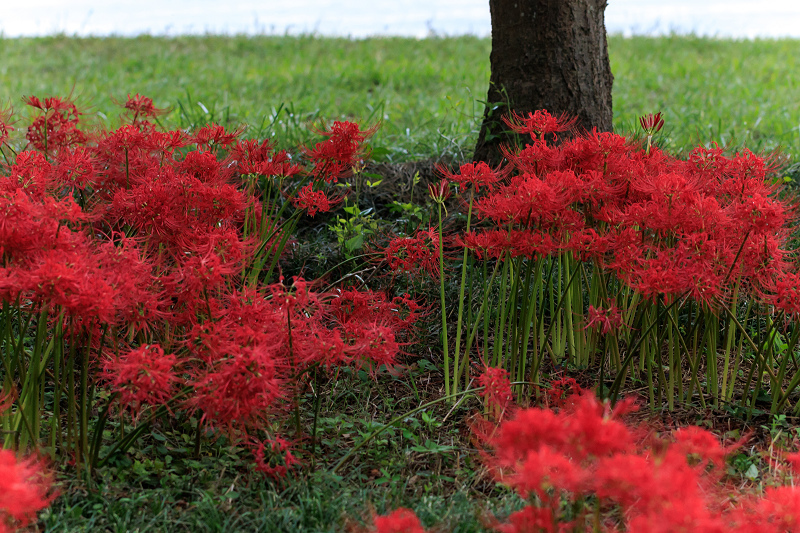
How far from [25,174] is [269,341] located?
1.07 m

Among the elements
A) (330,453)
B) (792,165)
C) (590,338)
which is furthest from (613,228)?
(792,165)

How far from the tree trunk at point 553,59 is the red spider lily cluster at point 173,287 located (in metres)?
1.54

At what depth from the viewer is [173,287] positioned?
2.27 m

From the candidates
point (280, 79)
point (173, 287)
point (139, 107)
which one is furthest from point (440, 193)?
point (280, 79)

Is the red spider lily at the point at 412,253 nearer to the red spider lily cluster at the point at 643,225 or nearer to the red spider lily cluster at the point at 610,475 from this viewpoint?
the red spider lily cluster at the point at 643,225

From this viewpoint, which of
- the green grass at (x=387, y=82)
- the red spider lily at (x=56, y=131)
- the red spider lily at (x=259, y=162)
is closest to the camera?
the red spider lily at (x=259, y=162)

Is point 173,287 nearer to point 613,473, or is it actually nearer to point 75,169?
point 75,169

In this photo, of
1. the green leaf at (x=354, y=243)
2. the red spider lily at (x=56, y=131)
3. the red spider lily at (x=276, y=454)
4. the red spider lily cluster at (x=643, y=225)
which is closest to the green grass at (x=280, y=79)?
the green leaf at (x=354, y=243)

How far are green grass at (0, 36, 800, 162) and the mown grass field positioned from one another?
0.10 feet

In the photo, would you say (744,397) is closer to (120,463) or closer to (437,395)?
(437,395)

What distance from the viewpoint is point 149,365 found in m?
1.84

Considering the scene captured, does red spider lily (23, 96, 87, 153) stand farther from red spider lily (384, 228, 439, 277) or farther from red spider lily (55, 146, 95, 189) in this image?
red spider lily (384, 228, 439, 277)

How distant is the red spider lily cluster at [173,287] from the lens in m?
1.85

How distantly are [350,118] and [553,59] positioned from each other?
3424mm
